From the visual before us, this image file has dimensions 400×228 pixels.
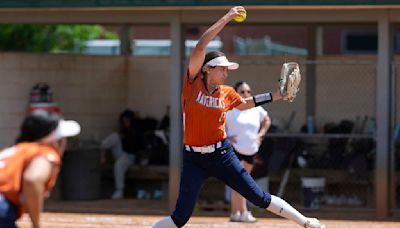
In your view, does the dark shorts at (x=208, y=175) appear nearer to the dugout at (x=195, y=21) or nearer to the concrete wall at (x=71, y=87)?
the dugout at (x=195, y=21)

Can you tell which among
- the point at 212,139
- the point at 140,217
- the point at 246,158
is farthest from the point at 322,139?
the point at 212,139

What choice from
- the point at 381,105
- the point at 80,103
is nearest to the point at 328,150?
the point at 381,105

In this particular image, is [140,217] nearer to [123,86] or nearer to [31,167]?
[123,86]

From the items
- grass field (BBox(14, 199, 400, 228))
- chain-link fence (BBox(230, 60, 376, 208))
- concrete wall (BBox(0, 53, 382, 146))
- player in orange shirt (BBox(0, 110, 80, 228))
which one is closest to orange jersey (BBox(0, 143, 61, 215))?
player in orange shirt (BBox(0, 110, 80, 228))

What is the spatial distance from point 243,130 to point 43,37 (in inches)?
525

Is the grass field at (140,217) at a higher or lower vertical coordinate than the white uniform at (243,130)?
lower

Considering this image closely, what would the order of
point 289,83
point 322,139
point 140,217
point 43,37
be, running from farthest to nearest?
point 43,37 < point 322,139 < point 140,217 < point 289,83

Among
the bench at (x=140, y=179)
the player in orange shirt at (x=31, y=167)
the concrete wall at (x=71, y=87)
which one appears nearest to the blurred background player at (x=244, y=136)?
the bench at (x=140, y=179)

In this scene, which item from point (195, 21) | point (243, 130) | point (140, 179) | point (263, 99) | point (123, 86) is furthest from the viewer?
point (123, 86)

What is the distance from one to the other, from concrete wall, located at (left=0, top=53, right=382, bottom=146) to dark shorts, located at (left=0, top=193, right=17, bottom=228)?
9047mm

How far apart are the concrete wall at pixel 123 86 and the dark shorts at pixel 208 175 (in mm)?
5959

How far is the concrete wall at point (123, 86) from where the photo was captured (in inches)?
584

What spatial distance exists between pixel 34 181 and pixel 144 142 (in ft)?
32.7

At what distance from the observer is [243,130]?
11.8 meters
